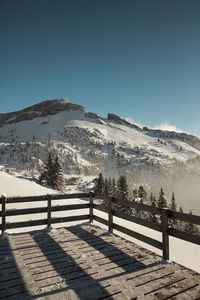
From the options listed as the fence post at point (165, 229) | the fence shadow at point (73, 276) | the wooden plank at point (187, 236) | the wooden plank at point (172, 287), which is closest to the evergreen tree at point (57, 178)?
the fence shadow at point (73, 276)

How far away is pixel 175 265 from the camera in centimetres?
509

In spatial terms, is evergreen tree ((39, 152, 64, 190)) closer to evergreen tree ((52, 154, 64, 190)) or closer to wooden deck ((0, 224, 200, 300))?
evergreen tree ((52, 154, 64, 190))

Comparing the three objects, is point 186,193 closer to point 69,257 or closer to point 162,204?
point 162,204

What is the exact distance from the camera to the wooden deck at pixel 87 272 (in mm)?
3758

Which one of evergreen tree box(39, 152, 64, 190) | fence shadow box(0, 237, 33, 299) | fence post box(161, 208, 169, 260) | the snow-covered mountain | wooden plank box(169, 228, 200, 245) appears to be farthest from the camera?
the snow-covered mountain

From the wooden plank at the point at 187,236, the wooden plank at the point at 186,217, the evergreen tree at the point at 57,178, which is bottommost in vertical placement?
the evergreen tree at the point at 57,178

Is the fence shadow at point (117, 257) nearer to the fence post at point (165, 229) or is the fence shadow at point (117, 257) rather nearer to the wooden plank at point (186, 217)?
the fence post at point (165, 229)

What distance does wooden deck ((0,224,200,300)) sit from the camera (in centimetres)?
376

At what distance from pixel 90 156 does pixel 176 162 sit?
280ft

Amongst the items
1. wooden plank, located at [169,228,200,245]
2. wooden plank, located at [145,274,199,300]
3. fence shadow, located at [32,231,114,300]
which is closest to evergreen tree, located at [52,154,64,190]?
fence shadow, located at [32,231,114,300]

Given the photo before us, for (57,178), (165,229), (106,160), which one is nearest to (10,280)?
(165,229)

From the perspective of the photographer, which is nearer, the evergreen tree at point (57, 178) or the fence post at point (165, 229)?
the fence post at point (165, 229)

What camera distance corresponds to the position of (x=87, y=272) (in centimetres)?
454

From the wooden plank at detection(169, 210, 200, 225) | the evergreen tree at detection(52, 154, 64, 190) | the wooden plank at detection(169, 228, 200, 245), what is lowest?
the evergreen tree at detection(52, 154, 64, 190)
